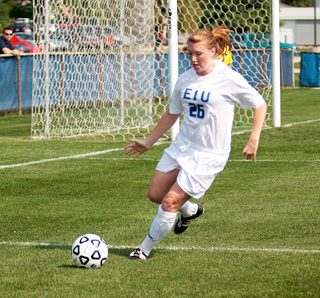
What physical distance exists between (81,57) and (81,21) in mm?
1011

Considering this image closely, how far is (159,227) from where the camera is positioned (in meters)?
5.69

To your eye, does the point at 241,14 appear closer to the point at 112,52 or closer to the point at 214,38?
the point at 112,52

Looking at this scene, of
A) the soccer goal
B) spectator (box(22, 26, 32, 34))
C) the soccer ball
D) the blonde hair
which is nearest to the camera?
the soccer ball

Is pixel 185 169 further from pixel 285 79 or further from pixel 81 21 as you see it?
pixel 285 79

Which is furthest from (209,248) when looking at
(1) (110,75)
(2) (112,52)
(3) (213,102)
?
(2) (112,52)

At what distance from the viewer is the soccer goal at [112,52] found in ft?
49.3

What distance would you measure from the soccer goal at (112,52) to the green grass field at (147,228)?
9.62 ft

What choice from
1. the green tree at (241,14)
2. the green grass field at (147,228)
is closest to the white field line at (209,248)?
the green grass field at (147,228)

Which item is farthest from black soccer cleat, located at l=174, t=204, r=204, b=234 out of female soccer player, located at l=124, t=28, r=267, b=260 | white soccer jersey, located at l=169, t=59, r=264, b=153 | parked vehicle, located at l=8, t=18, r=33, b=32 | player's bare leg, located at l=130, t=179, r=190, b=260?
parked vehicle, located at l=8, t=18, r=33, b=32

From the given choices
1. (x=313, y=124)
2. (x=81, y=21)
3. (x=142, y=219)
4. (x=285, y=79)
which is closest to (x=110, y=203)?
(x=142, y=219)

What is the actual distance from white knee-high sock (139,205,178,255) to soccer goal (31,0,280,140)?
8.81 metres

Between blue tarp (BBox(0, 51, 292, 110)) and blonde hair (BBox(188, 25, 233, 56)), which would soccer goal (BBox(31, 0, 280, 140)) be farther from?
blonde hair (BBox(188, 25, 233, 56))

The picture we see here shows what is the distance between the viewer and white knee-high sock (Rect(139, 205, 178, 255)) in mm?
5672

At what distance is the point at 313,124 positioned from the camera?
1628 centimetres
